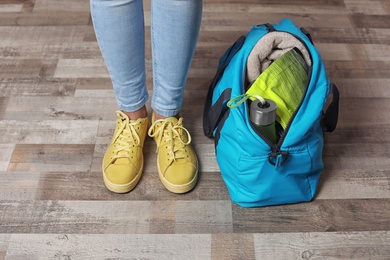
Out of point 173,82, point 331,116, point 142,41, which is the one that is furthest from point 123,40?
point 331,116

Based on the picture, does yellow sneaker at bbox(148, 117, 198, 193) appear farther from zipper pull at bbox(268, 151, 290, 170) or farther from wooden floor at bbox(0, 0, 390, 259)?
zipper pull at bbox(268, 151, 290, 170)

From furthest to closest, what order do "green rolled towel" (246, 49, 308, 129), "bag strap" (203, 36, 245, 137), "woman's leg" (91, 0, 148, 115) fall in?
"bag strap" (203, 36, 245, 137)
"green rolled towel" (246, 49, 308, 129)
"woman's leg" (91, 0, 148, 115)

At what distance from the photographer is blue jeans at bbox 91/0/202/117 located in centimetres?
93

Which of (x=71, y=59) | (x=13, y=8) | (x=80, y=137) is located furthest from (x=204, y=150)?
(x=13, y=8)

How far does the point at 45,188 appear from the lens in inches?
45.5

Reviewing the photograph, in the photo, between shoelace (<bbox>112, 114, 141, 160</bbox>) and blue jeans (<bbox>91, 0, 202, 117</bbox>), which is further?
shoelace (<bbox>112, 114, 141, 160</bbox>)

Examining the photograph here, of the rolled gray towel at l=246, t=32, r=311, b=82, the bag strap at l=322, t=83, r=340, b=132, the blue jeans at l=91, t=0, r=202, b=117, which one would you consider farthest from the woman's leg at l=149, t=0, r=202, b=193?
the bag strap at l=322, t=83, r=340, b=132

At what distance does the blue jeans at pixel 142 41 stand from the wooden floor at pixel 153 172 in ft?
0.83

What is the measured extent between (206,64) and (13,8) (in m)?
0.85

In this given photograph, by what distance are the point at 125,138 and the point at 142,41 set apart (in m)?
0.28

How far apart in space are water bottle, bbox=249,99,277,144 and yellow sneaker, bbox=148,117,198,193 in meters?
0.24

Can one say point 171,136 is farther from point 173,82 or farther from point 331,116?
point 331,116

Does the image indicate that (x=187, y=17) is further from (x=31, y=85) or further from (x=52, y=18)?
(x=52, y=18)

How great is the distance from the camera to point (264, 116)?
964 millimetres
